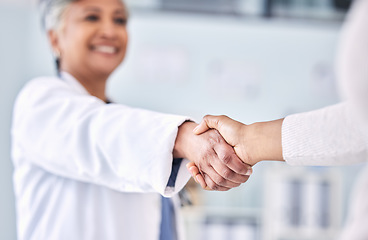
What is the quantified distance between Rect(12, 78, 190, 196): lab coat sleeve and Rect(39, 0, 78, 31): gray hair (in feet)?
0.84

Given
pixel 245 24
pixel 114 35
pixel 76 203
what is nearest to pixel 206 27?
pixel 245 24

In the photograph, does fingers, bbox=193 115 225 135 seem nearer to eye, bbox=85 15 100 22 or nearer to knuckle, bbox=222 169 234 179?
knuckle, bbox=222 169 234 179

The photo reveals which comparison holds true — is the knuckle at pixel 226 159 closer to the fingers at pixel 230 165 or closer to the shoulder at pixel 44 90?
the fingers at pixel 230 165

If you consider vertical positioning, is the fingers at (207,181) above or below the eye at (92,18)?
below

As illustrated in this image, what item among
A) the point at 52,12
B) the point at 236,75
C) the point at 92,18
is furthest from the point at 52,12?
the point at 236,75

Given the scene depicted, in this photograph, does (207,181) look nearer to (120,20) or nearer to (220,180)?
(220,180)

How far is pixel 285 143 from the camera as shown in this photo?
0.66m

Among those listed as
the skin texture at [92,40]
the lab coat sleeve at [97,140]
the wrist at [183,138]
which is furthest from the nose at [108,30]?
the wrist at [183,138]

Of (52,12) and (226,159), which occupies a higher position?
(52,12)

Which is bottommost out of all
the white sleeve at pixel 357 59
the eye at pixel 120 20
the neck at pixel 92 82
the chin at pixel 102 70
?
the neck at pixel 92 82

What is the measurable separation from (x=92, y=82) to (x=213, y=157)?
552mm

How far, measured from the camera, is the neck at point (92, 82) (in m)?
1.22

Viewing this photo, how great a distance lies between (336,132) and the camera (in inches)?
22.7

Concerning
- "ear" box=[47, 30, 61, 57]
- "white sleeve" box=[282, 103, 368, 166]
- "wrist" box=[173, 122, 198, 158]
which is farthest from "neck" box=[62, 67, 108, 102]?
"white sleeve" box=[282, 103, 368, 166]
